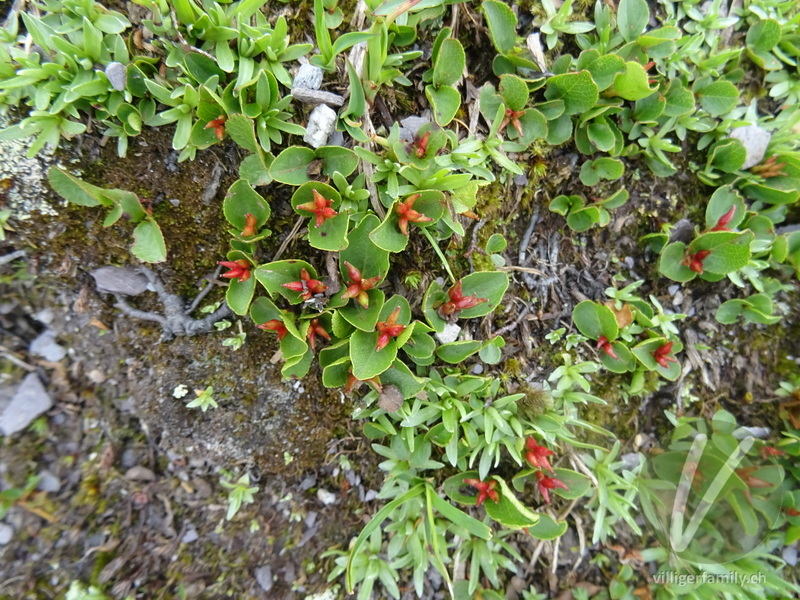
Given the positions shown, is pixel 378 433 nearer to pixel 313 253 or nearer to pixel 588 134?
pixel 313 253

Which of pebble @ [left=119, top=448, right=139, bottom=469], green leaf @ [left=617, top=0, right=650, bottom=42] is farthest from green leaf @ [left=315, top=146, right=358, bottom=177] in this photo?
pebble @ [left=119, top=448, right=139, bottom=469]

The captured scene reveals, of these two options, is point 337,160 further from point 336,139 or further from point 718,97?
point 718,97

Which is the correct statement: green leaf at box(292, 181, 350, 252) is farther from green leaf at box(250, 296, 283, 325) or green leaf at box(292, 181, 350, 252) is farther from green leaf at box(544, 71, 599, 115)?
green leaf at box(544, 71, 599, 115)

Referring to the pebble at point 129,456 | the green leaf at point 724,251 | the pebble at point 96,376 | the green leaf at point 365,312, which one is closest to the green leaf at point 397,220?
the green leaf at point 365,312

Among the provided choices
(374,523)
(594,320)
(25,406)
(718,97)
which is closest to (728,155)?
(718,97)

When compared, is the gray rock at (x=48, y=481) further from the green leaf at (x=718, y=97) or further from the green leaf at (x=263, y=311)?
the green leaf at (x=718, y=97)

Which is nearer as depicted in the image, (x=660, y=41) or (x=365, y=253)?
(x=365, y=253)
